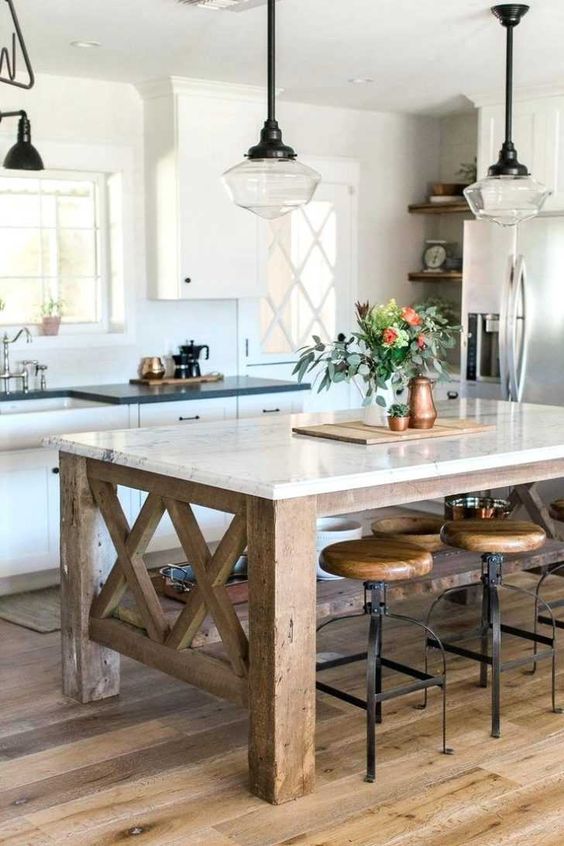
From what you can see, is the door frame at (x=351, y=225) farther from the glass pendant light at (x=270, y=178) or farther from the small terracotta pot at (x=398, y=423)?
the glass pendant light at (x=270, y=178)

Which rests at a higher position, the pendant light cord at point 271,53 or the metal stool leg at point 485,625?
the pendant light cord at point 271,53

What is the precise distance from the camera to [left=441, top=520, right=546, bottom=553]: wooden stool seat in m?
3.78

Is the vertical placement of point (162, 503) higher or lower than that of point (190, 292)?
lower

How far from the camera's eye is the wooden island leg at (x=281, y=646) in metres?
3.16

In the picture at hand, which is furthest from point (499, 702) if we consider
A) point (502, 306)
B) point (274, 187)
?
point (502, 306)

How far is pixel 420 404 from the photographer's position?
13.5 ft

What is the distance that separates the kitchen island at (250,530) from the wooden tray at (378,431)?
47 mm

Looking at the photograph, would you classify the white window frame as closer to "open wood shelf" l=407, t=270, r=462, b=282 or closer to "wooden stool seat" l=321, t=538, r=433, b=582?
"open wood shelf" l=407, t=270, r=462, b=282

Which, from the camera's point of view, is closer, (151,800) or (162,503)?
(151,800)

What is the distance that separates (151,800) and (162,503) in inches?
36.1

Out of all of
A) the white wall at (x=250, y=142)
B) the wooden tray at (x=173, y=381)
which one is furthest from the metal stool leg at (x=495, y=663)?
the white wall at (x=250, y=142)

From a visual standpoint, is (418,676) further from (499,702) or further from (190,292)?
(190,292)

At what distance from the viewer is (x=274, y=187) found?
3660mm

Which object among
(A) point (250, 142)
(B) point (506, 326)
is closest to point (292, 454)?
(B) point (506, 326)
